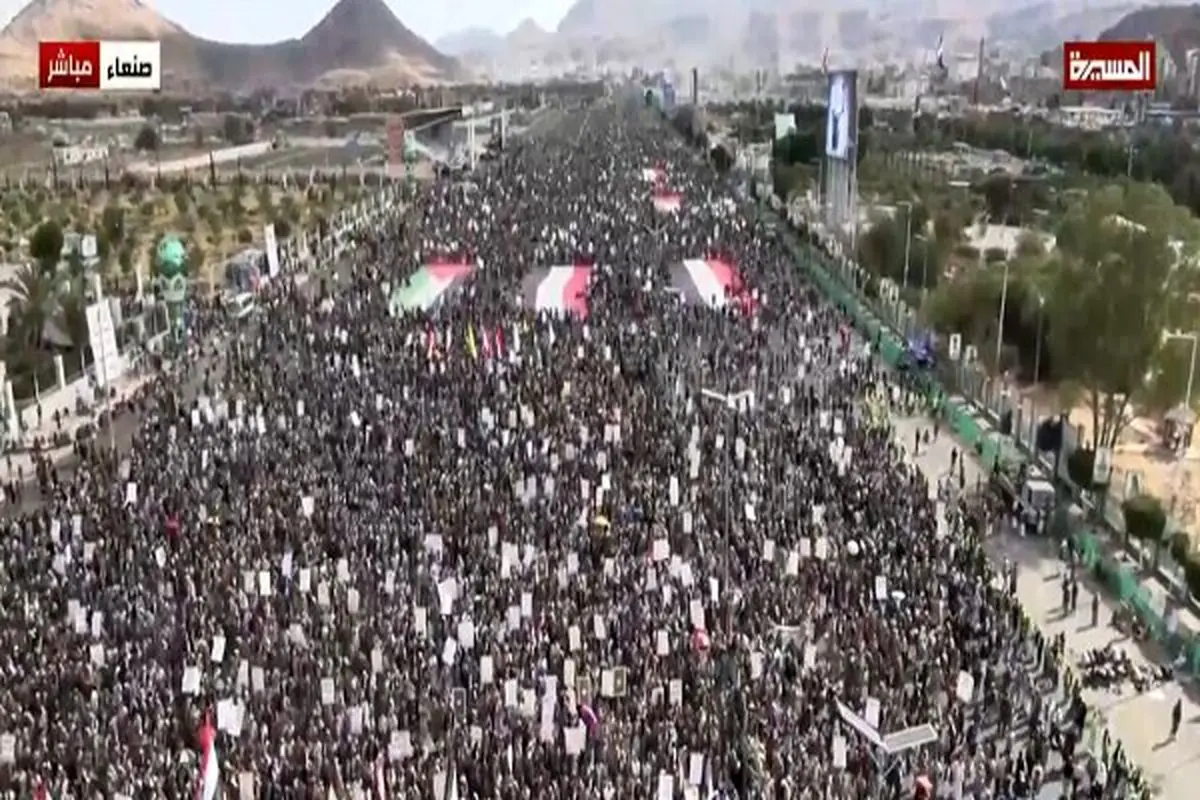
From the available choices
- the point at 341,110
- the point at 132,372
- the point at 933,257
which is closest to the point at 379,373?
the point at 132,372

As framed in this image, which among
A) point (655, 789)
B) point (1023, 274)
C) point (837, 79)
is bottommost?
point (655, 789)

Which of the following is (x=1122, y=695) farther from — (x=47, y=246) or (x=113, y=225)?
(x=113, y=225)

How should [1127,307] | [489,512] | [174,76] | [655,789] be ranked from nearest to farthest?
[655,789], [489,512], [1127,307], [174,76]

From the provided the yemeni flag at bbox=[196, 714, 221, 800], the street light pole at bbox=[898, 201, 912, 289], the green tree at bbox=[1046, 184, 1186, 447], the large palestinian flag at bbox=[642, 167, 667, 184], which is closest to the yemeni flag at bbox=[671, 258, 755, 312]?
the street light pole at bbox=[898, 201, 912, 289]

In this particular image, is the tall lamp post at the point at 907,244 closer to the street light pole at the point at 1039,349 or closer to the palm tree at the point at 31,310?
the street light pole at the point at 1039,349

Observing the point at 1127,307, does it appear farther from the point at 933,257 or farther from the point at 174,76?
the point at 174,76

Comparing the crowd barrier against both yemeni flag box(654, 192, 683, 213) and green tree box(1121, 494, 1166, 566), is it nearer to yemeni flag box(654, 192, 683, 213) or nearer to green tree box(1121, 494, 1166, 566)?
green tree box(1121, 494, 1166, 566)

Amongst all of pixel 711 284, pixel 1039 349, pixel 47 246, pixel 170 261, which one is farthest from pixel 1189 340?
pixel 47 246
